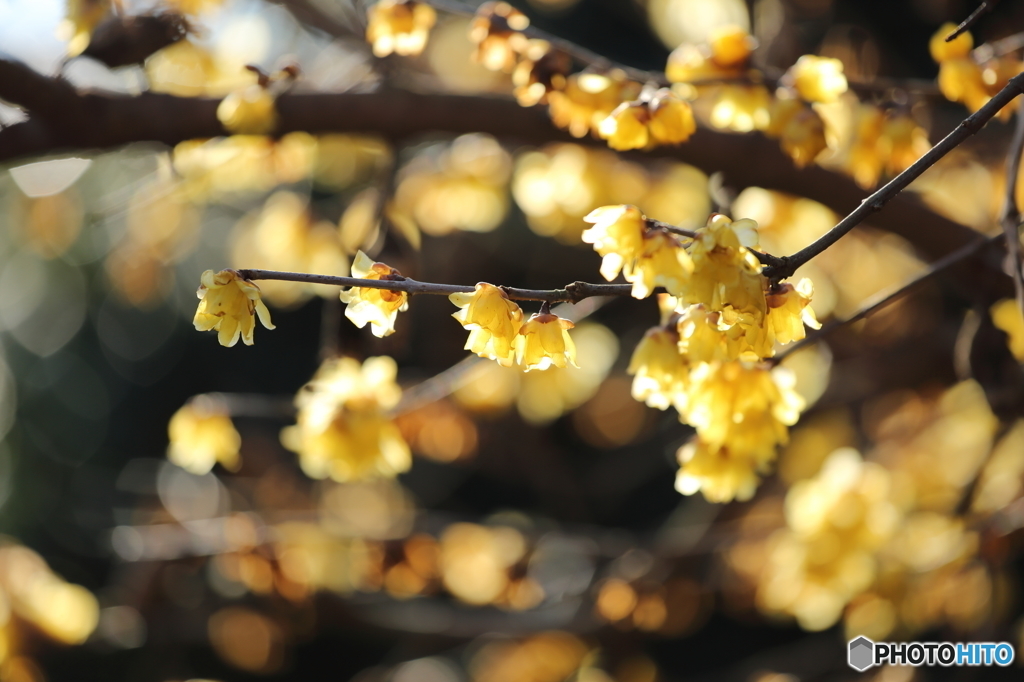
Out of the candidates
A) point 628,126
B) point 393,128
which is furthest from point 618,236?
point 393,128

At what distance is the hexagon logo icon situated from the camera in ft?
5.18

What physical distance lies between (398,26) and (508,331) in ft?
2.55

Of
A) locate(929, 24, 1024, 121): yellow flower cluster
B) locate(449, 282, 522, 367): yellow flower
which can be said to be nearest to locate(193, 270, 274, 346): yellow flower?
locate(449, 282, 522, 367): yellow flower

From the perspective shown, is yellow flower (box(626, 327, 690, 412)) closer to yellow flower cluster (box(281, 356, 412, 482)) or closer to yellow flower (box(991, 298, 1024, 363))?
yellow flower cluster (box(281, 356, 412, 482))

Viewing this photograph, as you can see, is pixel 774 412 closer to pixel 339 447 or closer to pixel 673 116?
pixel 673 116

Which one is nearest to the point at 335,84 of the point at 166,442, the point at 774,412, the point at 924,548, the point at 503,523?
the point at 774,412

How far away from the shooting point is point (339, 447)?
1163 mm

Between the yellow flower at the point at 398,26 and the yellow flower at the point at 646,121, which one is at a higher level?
the yellow flower at the point at 398,26

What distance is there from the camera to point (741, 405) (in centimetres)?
85

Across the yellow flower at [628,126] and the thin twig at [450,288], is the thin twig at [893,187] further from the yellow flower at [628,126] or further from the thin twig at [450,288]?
the yellow flower at [628,126]

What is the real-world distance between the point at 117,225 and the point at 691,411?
11.7 ft

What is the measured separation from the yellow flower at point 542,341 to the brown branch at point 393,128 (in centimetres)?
62

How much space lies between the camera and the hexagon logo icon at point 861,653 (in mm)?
1578

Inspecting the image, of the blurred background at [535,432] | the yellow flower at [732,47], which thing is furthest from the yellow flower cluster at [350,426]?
the yellow flower at [732,47]
